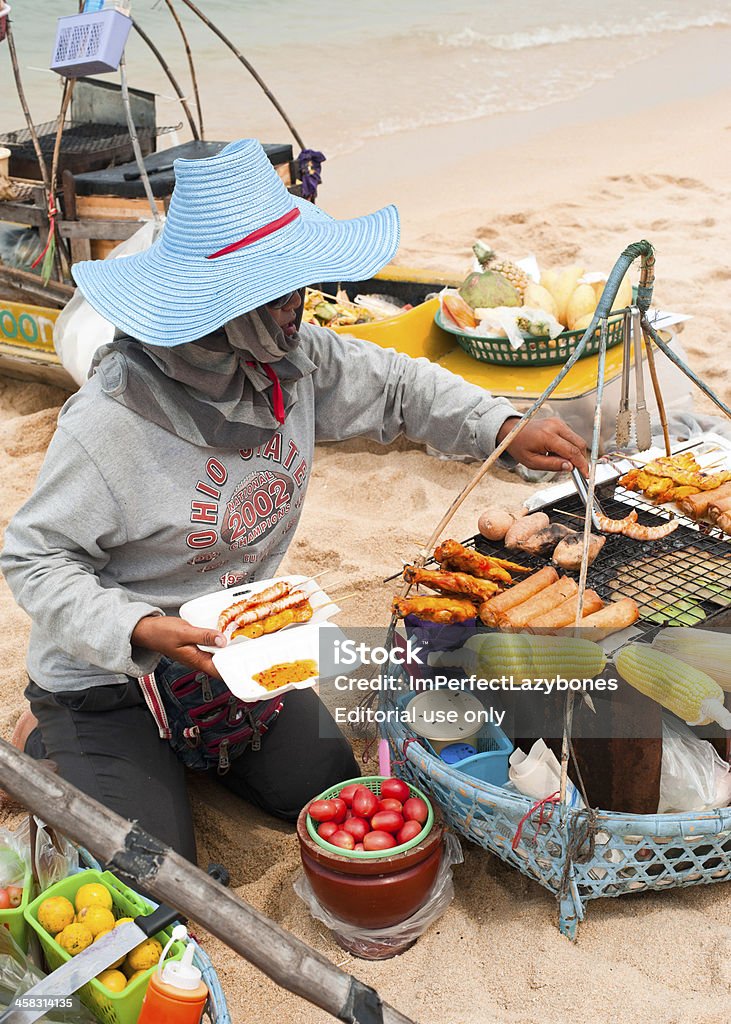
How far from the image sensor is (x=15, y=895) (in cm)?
193

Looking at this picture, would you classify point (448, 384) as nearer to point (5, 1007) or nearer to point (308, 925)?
point (308, 925)

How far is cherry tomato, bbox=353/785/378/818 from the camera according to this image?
7.49 ft

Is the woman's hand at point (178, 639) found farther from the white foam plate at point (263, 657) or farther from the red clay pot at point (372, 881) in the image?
the red clay pot at point (372, 881)

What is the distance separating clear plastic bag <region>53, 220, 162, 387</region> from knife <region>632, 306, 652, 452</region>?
2370mm

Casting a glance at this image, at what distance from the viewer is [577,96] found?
42.8 feet

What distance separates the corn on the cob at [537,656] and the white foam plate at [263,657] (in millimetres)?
379

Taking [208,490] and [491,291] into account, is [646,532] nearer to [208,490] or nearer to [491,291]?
[208,490]

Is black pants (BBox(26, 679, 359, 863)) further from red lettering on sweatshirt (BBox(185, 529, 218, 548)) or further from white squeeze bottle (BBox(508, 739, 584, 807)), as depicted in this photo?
white squeeze bottle (BBox(508, 739, 584, 807))

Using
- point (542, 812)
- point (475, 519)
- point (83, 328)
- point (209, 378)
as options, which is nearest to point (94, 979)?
point (542, 812)

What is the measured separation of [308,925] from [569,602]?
974 millimetres

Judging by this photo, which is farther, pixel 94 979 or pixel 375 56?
pixel 375 56

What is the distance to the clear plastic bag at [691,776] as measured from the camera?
89.4 inches

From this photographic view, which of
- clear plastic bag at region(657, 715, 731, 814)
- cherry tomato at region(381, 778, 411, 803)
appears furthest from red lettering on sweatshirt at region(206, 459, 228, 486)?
clear plastic bag at region(657, 715, 731, 814)

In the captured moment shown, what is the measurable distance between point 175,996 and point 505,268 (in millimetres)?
3692
